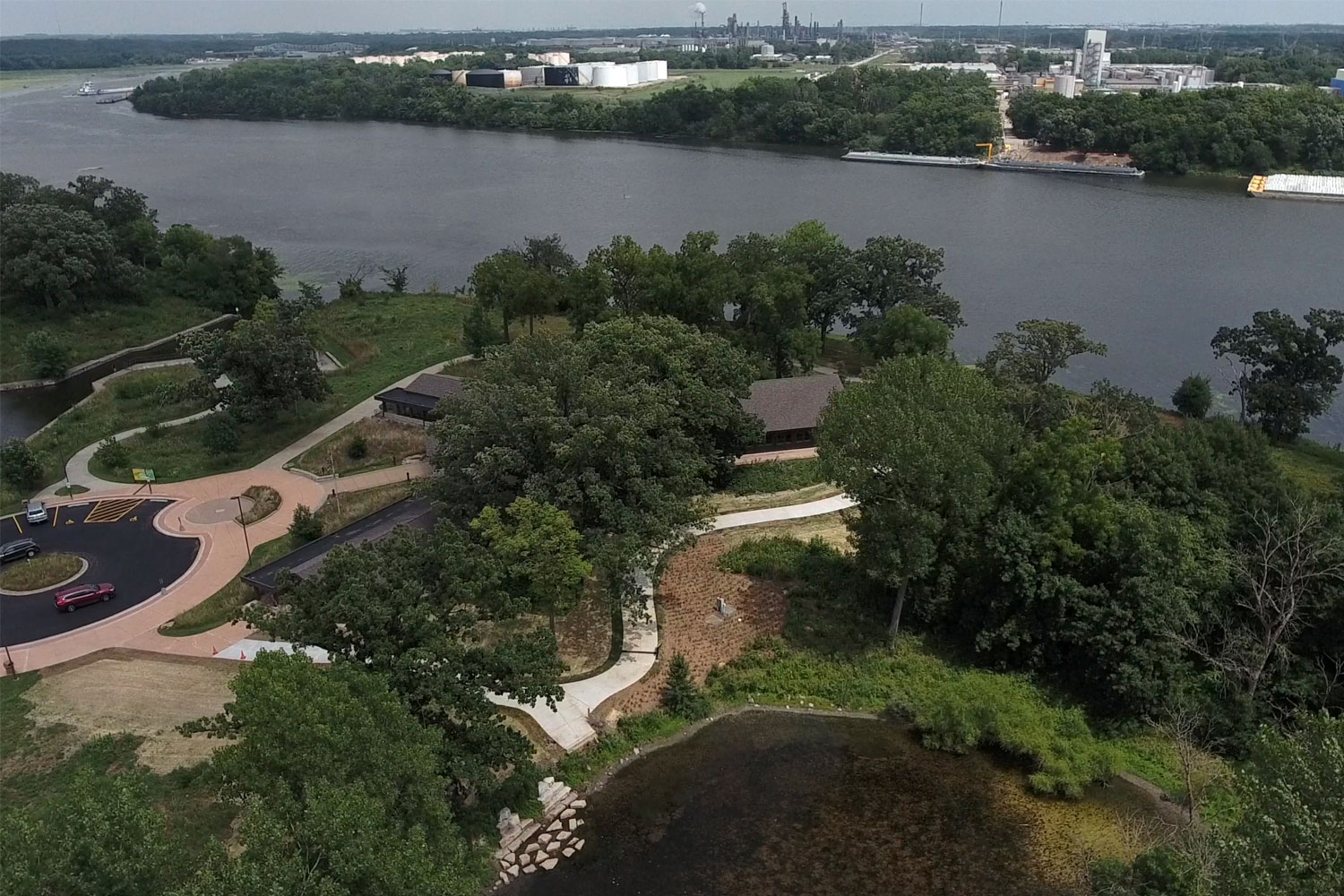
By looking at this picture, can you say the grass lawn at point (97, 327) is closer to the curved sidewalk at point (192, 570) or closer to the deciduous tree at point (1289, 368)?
the curved sidewalk at point (192, 570)

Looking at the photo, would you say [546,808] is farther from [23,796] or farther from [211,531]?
[211,531]

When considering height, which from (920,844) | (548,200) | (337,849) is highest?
(548,200)

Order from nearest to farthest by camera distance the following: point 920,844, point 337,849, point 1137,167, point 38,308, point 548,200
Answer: point 337,849 < point 920,844 < point 38,308 < point 548,200 < point 1137,167

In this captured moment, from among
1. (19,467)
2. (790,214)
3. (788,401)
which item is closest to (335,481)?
(19,467)

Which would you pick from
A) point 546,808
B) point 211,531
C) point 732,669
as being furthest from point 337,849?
point 211,531

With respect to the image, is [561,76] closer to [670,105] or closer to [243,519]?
[670,105]

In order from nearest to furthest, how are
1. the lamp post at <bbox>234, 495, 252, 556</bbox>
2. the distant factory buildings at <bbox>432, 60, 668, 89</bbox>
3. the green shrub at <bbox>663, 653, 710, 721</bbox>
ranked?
the green shrub at <bbox>663, 653, 710, 721</bbox> < the lamp post at <bbox>234, 495, 252, 556</bbox> < the distant factory buildings at <bbox>432, 60, 668, 89</bbox>

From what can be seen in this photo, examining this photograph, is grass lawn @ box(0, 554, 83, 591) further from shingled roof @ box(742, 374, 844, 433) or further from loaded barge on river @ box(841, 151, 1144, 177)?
loaded barge on river @ box(841, 151, 1144, 177)

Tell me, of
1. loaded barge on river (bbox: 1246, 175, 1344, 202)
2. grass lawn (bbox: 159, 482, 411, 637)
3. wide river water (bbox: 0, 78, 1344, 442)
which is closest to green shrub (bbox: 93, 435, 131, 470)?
grass lawn (bbox: 159, 482, 411, 637)
